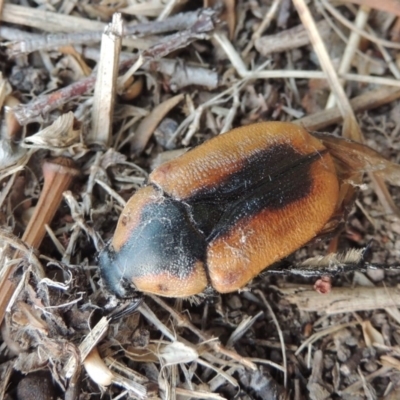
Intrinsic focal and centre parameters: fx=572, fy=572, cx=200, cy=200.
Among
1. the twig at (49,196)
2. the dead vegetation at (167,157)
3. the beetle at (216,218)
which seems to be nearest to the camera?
the beetle at (216,218)

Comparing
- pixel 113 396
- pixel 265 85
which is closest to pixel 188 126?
pixel 265 85

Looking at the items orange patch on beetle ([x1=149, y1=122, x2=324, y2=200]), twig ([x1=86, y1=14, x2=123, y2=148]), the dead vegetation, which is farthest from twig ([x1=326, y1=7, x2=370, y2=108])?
twig ([x1=86, y1=14, x2=123, y2=148])

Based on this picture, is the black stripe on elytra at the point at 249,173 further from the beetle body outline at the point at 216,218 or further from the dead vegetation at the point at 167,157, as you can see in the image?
the dead vegetation at the point at 167,157

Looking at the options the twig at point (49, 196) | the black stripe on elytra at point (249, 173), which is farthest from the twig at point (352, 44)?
the twig at point (49, 196)

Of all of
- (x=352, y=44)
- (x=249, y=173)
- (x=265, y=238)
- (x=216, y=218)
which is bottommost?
(x=265, y=238)

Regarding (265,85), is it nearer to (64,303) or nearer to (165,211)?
(165,211)

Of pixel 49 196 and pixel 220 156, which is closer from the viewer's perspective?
pixel 220 156

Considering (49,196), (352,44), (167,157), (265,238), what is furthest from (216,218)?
(352,44)

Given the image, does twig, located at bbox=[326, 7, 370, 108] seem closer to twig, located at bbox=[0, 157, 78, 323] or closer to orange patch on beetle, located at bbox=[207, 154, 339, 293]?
orange patch on beetle, located at bbox=[207, 154, 339, 293]

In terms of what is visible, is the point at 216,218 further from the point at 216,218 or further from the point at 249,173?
the point at 249,173
